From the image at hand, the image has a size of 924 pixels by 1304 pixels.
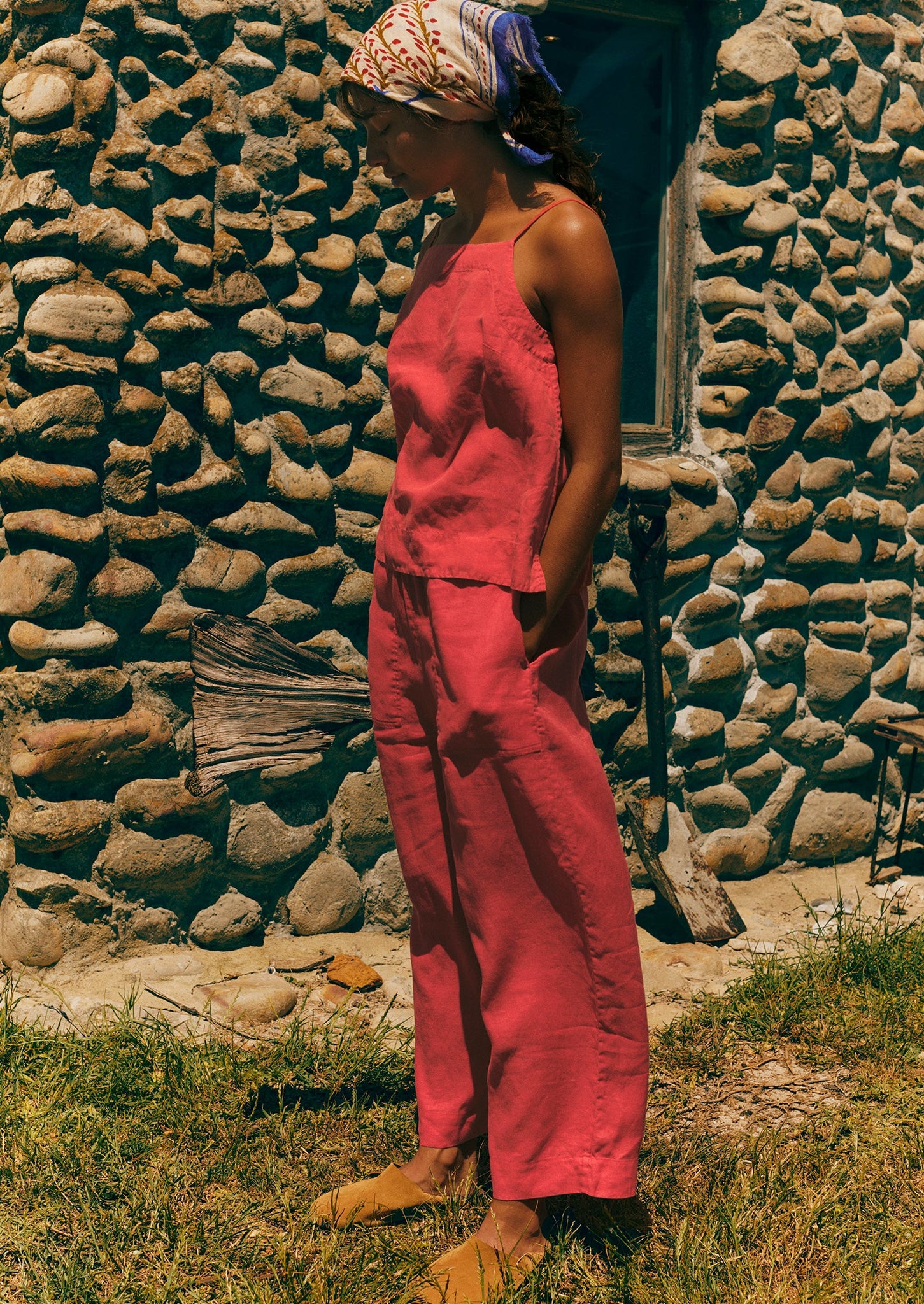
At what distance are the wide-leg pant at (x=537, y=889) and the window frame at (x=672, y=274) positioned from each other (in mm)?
1900

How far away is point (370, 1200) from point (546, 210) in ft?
5.14

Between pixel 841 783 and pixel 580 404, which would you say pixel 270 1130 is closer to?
pixel 580 404

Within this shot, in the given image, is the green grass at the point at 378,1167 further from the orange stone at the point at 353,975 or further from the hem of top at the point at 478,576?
the hem of top at the point at 478,576

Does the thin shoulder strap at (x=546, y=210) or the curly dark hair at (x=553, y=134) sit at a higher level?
the curly dark hair at (x=553, y=134)

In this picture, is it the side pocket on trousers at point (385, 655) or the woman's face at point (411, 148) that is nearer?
the woman's face at point (411, 148)

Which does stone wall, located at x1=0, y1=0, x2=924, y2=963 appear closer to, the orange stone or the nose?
the orange stone

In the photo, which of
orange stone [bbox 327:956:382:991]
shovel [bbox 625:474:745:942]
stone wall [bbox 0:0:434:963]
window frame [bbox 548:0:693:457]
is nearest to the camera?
stone wall [bbox 0:0:434:963]

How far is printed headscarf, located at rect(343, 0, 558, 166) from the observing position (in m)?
1.67

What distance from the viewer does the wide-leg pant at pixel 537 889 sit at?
1744 mm

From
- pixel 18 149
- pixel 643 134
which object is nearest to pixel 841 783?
pixel 643 134

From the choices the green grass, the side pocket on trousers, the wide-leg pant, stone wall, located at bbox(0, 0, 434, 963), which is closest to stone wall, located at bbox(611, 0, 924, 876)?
stone wall, located at bbox(0, 0, 434, 963)

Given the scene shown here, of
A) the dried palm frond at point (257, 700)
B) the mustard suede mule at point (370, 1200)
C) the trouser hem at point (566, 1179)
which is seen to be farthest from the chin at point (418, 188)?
the mustard suede mule at point (370, 1200)

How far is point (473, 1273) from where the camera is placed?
69.2 inches

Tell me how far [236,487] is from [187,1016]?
1.23 meters
